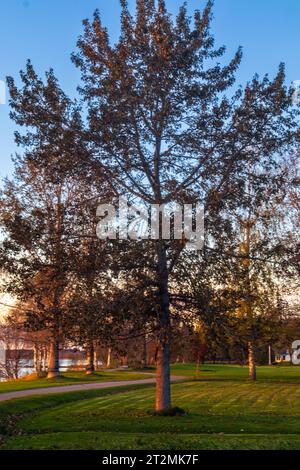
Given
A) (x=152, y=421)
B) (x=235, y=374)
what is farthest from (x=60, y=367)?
(x=152, y=421)

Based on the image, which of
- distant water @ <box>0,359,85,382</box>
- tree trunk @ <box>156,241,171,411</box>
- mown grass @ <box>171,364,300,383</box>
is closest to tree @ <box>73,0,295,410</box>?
tree trunk @ <box>156,241,171,411</box>

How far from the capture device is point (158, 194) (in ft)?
55.7

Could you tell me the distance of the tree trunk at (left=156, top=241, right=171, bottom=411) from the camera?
15.7m

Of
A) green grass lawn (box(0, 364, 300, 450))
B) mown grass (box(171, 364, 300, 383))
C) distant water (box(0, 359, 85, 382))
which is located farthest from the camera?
distant water (box(0, 359, 85, 382))

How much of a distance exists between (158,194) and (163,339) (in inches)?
164

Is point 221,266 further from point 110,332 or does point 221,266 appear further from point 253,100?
point 253,100

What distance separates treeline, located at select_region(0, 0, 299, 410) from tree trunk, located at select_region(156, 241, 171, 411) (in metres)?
0.04

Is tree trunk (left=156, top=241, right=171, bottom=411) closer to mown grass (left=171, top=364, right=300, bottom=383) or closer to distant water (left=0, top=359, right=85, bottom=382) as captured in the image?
mown grass (left=171, top=364, right=300, bottom=383)

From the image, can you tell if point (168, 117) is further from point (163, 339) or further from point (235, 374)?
point (235, 374)

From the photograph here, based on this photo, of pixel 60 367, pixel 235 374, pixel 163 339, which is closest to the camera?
pixel 163 339

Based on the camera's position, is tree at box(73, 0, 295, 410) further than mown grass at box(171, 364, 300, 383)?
No

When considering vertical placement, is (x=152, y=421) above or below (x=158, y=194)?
below

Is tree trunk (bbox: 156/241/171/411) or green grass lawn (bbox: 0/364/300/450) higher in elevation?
tree trunk (bbox: 156/241/171/411)

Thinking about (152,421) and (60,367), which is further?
(60,367)
